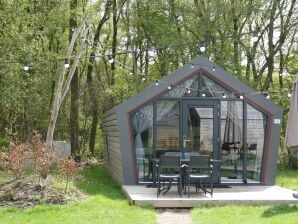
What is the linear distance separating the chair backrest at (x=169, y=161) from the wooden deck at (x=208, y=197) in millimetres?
579

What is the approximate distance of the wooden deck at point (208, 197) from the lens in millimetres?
8562

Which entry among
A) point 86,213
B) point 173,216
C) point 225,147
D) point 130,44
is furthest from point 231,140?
point 130,44

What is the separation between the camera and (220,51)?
17047mm

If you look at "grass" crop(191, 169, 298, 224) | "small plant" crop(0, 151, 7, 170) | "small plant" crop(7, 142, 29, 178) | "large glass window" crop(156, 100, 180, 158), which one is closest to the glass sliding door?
"large glass window" crop(156, 100, 180, 158)

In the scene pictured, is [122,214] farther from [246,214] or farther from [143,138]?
[143,138]

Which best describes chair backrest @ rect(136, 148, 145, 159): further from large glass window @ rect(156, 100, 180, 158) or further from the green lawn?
the green lawn

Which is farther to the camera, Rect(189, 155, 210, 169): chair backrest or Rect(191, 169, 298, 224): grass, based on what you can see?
A: Rect(189, 155, 210, 169): chair backrest

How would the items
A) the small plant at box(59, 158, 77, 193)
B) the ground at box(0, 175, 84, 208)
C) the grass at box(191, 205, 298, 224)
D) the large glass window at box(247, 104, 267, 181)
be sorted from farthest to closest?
1. the large glass window at box(247, 104, 267, 181)
2. the small plant at box(59, 158, 77, 193)
3. the ground at box(0, 175, 84, 208)
4. the grass at box(191, 205, 298, 224)

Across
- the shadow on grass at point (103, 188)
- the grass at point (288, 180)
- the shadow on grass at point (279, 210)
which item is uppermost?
the grass at point (288, 180)

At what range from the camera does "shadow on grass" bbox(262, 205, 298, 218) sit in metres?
7.64

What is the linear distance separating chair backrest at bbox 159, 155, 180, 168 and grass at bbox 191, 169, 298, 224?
107cm

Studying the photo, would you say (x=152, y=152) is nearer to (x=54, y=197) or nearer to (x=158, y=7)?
(x=54, y=197)

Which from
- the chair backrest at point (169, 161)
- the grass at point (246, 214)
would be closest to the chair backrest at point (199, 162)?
the chair backrest at point (169, 161)

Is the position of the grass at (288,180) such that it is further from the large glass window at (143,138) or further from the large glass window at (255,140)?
A: the large glass window at (143,138)
